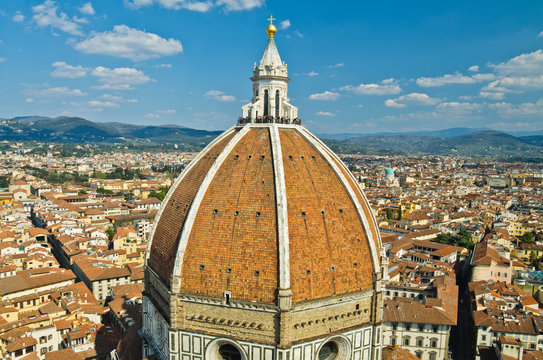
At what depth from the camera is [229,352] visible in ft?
49.6

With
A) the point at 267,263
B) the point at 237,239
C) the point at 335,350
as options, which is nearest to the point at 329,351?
the point at 335,350

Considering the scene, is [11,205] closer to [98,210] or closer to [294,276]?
[98,210]

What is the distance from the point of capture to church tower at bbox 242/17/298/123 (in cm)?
1803

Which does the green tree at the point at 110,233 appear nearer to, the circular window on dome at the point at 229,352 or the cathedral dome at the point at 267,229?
the cathedral dome at the point at 267,229

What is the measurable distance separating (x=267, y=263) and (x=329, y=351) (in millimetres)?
4474

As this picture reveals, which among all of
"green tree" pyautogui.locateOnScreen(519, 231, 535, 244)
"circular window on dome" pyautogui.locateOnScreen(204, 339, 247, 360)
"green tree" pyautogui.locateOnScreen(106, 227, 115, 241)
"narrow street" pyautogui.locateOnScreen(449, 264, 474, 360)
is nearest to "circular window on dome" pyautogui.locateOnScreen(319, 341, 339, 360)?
"circular window on dome" pyautogui.locateOnScreen(204, 339, 247, 360)

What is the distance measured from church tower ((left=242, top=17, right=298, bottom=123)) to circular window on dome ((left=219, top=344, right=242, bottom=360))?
8.88 meters

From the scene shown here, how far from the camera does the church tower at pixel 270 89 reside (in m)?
18.0

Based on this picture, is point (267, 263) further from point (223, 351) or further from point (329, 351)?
point (329, 351)

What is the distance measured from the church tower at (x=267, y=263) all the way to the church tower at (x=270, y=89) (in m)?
1.34

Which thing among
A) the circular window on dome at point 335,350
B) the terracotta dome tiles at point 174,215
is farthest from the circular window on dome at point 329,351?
the terracotta dome tiles at point 174,215

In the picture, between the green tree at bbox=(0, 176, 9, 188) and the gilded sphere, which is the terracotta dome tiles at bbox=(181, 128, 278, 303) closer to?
the gilded sphere

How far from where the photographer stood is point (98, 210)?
75188mm

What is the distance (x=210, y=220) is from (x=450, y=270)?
3813cm
